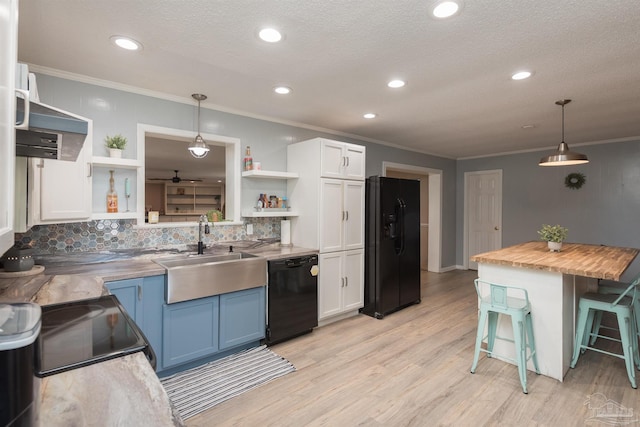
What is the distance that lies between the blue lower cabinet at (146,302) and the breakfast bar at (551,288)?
267cm

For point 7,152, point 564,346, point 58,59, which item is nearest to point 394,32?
point 7,152

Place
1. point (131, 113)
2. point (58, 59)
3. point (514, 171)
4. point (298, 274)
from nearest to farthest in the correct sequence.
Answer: point (58, 59) < point (131, 113) < point (298, 274) < point (514, 171)

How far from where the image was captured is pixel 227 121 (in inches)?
137

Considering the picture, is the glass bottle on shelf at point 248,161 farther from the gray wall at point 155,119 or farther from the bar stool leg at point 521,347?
the bar stool leg at point 521,347

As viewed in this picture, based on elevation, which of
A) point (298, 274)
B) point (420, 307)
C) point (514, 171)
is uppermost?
point (514, 171)

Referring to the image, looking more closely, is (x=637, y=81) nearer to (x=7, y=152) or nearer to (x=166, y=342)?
(x=7, y=152)

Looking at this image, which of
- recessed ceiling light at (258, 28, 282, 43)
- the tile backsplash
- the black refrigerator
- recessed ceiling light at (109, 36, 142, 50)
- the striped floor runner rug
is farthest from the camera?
the black refrigerator

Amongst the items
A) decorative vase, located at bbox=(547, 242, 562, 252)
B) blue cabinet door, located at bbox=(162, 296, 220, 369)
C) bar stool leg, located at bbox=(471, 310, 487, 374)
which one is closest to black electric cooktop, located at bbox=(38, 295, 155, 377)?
blue cabinet door, located at bbox=(162, 296, 220, 369)

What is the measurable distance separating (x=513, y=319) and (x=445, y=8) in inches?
85.7

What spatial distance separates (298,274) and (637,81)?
3.37 m

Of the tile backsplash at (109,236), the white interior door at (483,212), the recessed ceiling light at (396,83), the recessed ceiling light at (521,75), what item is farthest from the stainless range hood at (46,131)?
the white interior door at (483,212)

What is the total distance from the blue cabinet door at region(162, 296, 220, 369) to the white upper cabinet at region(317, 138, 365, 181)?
1.79 meters

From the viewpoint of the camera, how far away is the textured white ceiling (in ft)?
5.82

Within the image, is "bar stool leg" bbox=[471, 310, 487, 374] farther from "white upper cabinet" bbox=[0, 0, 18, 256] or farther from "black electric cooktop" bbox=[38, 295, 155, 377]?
"white upper cabinet" bbox=[0, 0, 18, 256]
